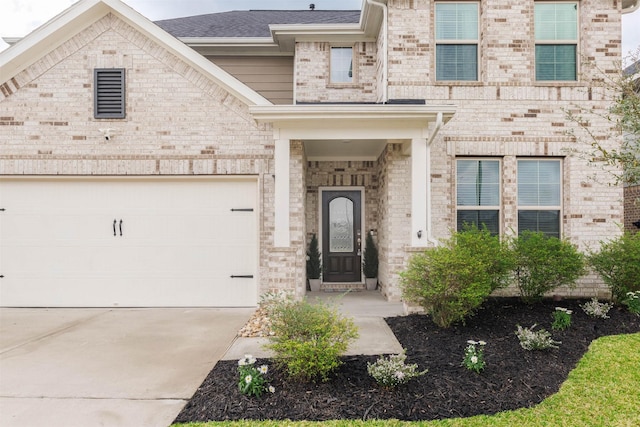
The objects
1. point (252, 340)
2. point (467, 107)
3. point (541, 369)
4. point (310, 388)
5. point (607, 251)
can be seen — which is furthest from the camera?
point (467, 107)

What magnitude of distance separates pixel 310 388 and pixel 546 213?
5770 mm

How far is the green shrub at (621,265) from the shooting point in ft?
18.2

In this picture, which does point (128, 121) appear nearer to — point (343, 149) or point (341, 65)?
point (343, 149)

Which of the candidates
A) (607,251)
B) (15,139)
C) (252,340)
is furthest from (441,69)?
(15,139)

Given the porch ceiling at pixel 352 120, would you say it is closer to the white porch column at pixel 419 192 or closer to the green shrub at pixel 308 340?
the white porch column at pixel 419 192

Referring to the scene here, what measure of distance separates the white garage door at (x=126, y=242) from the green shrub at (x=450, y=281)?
3.07 metres

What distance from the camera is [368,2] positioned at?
7.14 meters

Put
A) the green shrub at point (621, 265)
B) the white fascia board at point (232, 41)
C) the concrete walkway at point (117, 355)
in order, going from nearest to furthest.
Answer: the concrete walkway at point (117, 355) < the green shrub at point (621, 265) < the white fascia board at point (232, 41)

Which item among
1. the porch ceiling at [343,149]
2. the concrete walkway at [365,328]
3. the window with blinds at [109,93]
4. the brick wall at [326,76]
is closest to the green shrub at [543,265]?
the concrete walkway at [365,328]

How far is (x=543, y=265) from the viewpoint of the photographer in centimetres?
571

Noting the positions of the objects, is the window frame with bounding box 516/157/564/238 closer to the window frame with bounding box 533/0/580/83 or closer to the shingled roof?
the window frame with bounding box 533/0/580/83

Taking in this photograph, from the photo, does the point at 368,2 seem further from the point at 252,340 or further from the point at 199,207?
the point at 252,340

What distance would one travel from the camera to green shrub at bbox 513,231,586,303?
5699 millimetres

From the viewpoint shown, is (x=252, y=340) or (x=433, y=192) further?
(x=433, y=192)
